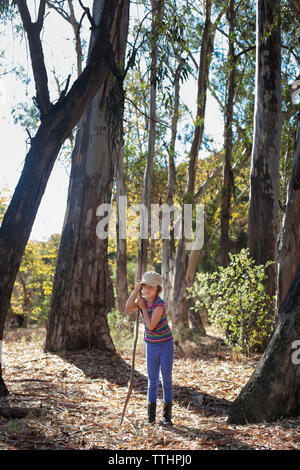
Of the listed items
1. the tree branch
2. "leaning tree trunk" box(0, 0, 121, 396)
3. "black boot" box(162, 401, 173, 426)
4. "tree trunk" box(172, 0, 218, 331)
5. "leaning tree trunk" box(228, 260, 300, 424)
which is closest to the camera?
"leaning tree trunk" box(228, 260, 300, 424)

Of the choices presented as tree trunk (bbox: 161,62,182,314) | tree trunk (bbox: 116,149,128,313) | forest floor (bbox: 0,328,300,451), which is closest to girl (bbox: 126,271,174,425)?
forest floor (bbox: 0,328,300,451)

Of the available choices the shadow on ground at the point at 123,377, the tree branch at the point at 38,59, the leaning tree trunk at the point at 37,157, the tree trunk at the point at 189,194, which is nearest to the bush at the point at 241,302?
the shadow on ground at the point at 123,377

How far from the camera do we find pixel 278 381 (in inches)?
169

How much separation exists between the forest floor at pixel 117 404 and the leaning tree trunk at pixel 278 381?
14cm

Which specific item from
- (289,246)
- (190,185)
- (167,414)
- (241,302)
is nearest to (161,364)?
(167,414)

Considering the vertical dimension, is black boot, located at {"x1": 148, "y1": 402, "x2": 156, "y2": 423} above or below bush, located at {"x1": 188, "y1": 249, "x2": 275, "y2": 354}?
below

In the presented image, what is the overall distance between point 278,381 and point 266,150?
5826 mm

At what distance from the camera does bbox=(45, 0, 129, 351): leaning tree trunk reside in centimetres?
821

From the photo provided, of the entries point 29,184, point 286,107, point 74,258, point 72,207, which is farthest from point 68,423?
point 286,107

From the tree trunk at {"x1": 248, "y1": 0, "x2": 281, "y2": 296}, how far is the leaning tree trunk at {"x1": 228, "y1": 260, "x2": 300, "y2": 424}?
4.63 m

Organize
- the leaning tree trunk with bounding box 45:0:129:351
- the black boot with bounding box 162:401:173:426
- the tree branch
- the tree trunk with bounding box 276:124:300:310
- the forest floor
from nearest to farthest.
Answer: the forest floor, the black boot with bounding box 162:401:173:426, the tree branch, the leaning tree trunk with bounding box 45:0:129:351, the tree trunk with bounding box 276:124:300:310

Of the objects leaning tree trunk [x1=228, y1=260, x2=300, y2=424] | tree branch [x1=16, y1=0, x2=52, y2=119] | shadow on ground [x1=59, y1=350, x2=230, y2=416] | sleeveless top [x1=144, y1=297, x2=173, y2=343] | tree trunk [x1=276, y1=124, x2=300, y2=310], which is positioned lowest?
shadow on ground [x1=59, y1=350, x2=230, y2=416]

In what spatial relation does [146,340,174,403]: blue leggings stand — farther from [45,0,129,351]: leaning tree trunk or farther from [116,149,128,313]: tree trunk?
[116,149,128,313]: tree trunk

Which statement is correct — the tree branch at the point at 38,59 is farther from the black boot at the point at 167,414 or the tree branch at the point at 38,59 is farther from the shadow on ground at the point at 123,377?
the shadow on ground at the point at 123,377
